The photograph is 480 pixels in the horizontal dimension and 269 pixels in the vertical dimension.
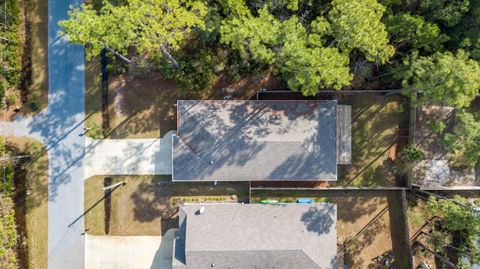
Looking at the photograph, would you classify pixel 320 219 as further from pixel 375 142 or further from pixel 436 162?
pixel 436 162

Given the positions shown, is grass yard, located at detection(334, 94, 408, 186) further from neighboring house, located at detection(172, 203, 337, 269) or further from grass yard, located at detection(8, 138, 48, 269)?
grass yard, located at detection(8, 138, 48, 269)

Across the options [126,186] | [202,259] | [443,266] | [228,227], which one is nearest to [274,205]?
[228,227]

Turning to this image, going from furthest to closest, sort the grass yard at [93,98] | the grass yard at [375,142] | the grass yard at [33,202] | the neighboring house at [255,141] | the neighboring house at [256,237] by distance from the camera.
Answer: the grass yard at [375,142], the grass yard at [93,98], the grass yard at [33,202], the neighboring house at [255,141], the neighboring house at [256,237]

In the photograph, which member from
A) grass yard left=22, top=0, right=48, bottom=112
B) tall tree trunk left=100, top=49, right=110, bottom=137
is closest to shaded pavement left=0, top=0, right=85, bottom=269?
grass yard left=22, top=0, right=48, bottom=112

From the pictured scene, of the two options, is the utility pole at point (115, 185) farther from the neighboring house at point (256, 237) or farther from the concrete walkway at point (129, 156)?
the neighboring house at point (256, 237)

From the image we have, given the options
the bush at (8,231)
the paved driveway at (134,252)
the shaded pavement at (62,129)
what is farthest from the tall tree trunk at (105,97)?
the bush at (8,231)

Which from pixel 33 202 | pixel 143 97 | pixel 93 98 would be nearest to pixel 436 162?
pixel 143 97
